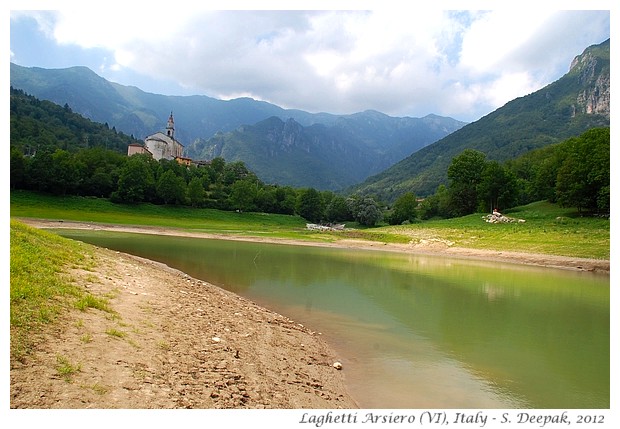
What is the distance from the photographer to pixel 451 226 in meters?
61.7

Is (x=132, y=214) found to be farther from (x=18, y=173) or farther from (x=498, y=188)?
(x=498, y=188)

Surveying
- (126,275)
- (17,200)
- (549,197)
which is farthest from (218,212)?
(126,275)

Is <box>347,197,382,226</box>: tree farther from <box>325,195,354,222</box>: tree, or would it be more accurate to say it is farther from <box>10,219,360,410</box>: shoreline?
<box>10,219,360,410</box>: shoreline

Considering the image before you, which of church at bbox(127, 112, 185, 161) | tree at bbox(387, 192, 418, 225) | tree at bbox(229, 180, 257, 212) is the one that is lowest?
tree at bbox(387, 192, 418, 225)

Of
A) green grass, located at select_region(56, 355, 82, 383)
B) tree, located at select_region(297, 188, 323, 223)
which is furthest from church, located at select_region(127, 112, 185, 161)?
green grass, located at select_region(56, 355, 82, 383)

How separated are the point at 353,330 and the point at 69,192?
8441 centimetres

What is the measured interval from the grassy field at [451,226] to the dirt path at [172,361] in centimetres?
3473

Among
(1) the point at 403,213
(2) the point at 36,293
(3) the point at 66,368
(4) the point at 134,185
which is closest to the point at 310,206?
(1) the point at 403,213

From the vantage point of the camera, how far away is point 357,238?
60.6 m

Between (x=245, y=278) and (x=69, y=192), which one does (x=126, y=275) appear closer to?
(x=245, y=278)

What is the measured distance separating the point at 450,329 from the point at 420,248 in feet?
123

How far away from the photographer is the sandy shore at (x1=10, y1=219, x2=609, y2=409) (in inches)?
230

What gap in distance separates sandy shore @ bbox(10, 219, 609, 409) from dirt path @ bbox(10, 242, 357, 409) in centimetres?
2

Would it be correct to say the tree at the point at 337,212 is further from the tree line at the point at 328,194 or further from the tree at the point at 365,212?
the tree at the point at 365,212
